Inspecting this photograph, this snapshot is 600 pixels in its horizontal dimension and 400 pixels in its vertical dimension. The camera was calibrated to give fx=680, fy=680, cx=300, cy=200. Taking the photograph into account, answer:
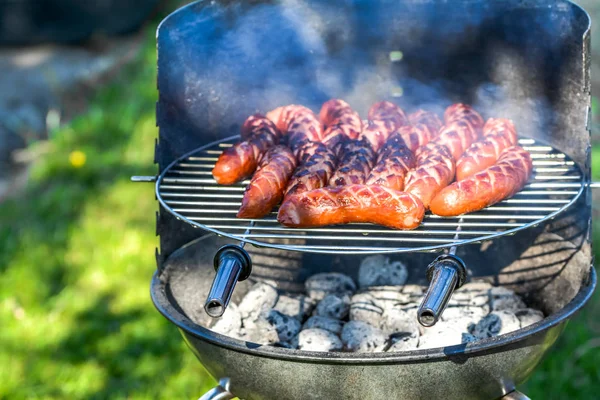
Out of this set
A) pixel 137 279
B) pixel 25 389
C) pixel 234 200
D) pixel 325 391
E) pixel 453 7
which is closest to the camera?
pixel 325 391

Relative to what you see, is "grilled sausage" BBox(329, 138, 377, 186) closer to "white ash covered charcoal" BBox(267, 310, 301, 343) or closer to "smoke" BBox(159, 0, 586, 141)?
"smoke" BBox(159, 0, 586, 141)

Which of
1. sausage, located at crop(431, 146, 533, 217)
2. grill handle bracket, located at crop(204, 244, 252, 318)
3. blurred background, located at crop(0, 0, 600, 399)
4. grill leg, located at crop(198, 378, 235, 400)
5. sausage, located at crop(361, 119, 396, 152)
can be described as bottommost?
blurred background, located at crop(0, 0, 600, 399)

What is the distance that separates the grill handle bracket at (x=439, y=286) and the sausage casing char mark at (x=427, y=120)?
1.10 metres

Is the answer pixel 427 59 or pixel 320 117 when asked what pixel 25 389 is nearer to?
pixel 320 117

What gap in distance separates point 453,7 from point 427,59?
26 cm

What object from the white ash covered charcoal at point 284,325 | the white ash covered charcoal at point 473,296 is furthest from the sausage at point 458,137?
the white ash covered charcoal at point 284,325

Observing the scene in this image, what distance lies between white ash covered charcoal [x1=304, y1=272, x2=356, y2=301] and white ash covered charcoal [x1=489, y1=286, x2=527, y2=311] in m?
0.63

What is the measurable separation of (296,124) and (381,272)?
0.79 meters

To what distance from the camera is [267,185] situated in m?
2.47

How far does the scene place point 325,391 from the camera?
7.16 ft

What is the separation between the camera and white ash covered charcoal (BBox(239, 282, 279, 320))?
2932mm

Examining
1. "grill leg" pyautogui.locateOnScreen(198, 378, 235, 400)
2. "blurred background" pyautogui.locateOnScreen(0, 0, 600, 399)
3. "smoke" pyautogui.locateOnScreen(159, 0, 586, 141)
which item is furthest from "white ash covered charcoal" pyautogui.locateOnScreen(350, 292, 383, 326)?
"blurred background" pyautogui.locateOnScreen(0, 0, 600, 399)

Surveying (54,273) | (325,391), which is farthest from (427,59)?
(54,273)

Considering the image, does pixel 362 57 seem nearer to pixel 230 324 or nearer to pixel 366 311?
Answer: pixel 366 311
